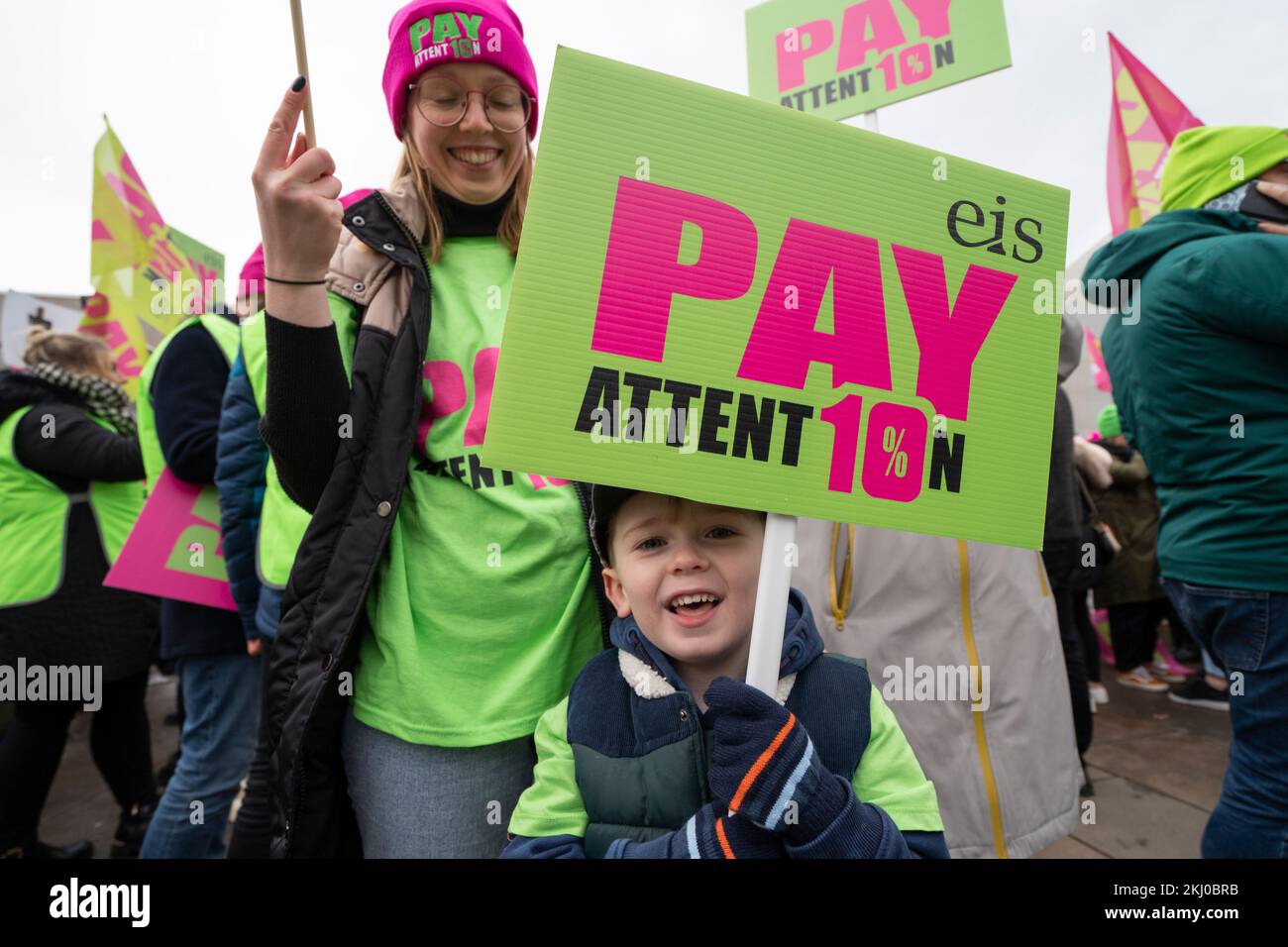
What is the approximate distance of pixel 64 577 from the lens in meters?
Result: 2.44

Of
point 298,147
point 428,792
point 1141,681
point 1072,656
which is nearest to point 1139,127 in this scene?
point 1141,681

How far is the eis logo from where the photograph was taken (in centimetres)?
121

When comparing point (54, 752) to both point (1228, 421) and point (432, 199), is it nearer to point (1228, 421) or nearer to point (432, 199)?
point (432, 199)

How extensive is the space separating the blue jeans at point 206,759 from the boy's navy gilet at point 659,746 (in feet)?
5.34

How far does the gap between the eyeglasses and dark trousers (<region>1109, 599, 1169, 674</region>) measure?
493cm

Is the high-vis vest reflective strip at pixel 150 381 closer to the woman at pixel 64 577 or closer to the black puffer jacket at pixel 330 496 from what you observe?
the woman at pixel 64 577

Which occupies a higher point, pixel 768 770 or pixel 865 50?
pixel 865 50

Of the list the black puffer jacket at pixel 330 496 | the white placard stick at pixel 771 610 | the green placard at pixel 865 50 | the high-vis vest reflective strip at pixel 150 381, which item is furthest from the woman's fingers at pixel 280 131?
the green placard at pixel 865 50

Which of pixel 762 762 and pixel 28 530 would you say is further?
pixel 28 530

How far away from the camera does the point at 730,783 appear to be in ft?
2.69

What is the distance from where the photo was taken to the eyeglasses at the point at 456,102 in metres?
1.24

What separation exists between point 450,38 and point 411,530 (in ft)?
2.69

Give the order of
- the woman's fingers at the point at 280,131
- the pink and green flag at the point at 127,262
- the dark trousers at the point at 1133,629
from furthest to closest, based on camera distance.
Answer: the dark trousers at the point at 1133,629
the pink and green flag at the point at 127,262
the woman's fingers at the point at 280,131
